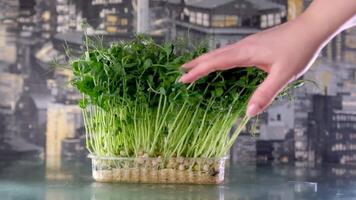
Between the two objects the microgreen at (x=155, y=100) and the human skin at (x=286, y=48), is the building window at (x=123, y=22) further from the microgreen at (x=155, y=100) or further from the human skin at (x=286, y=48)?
the human skin at (x=286, y=48)

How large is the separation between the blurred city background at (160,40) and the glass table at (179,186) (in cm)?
13

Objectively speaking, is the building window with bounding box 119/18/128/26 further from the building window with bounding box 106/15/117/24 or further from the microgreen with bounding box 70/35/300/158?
the microgreen with bounding box 70/35/300/158

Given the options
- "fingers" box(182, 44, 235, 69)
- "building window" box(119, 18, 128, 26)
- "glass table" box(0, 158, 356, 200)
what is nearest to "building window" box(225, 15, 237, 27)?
"building window" box(119, 18, 128, 26)

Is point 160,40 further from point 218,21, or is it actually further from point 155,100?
point 155,100

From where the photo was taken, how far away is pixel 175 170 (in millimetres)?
979

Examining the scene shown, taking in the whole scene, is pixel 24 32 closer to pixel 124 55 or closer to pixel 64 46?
pixel 64 46

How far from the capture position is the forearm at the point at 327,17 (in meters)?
0.36

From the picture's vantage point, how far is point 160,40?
1.59 meters

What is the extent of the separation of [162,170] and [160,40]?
27.2 inches

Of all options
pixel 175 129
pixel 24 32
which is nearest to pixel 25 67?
pixel 24 32

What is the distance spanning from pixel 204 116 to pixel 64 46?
745 mm

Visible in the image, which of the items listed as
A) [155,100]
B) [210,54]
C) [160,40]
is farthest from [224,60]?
[160,40]

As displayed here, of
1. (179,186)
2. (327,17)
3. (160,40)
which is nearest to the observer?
(327,17)

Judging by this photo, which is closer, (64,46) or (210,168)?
(210,168)
